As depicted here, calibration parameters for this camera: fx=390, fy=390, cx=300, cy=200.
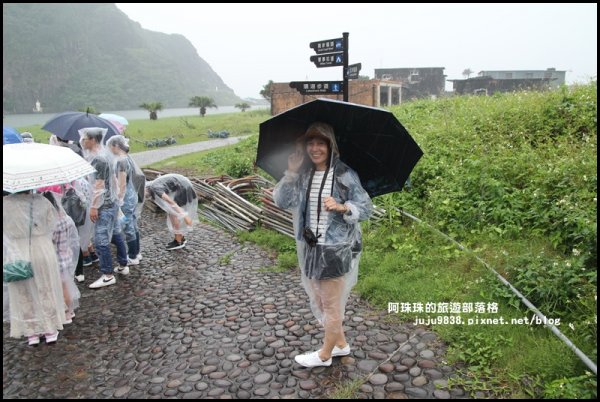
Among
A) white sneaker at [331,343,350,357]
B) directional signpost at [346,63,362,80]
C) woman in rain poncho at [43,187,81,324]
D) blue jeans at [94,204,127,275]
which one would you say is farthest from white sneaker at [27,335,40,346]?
directional signpost at [346,63,362,80]

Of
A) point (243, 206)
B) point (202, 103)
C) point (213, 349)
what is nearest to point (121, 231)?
point (213, 349)

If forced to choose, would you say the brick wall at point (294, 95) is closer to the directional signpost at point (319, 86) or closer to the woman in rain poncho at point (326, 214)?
the directional signpost at point (319, 86)

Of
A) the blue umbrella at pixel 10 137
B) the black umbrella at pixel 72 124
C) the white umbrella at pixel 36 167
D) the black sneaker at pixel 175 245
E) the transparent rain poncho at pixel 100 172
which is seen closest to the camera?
the white umbrella at pixel 36 167

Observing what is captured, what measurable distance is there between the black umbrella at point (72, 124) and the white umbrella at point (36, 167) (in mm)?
2170

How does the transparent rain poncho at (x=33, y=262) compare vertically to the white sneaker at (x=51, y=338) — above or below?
above

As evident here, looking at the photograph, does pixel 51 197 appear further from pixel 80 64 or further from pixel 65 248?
pixel 80 64

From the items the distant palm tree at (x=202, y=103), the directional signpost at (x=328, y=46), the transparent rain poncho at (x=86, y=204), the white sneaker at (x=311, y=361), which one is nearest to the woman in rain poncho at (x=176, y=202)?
the transparent rain poncho at (x=86, y=204)

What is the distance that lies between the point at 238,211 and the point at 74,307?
419 cm

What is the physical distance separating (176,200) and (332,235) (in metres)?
4.53

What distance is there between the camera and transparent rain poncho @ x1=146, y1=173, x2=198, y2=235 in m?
6.93

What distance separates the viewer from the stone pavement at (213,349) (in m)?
3.40

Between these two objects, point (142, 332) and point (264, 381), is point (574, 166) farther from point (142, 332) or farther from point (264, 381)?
point (142, 332)

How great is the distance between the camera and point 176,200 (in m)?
7.08

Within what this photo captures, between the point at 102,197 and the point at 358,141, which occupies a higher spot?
the point at 358,141
